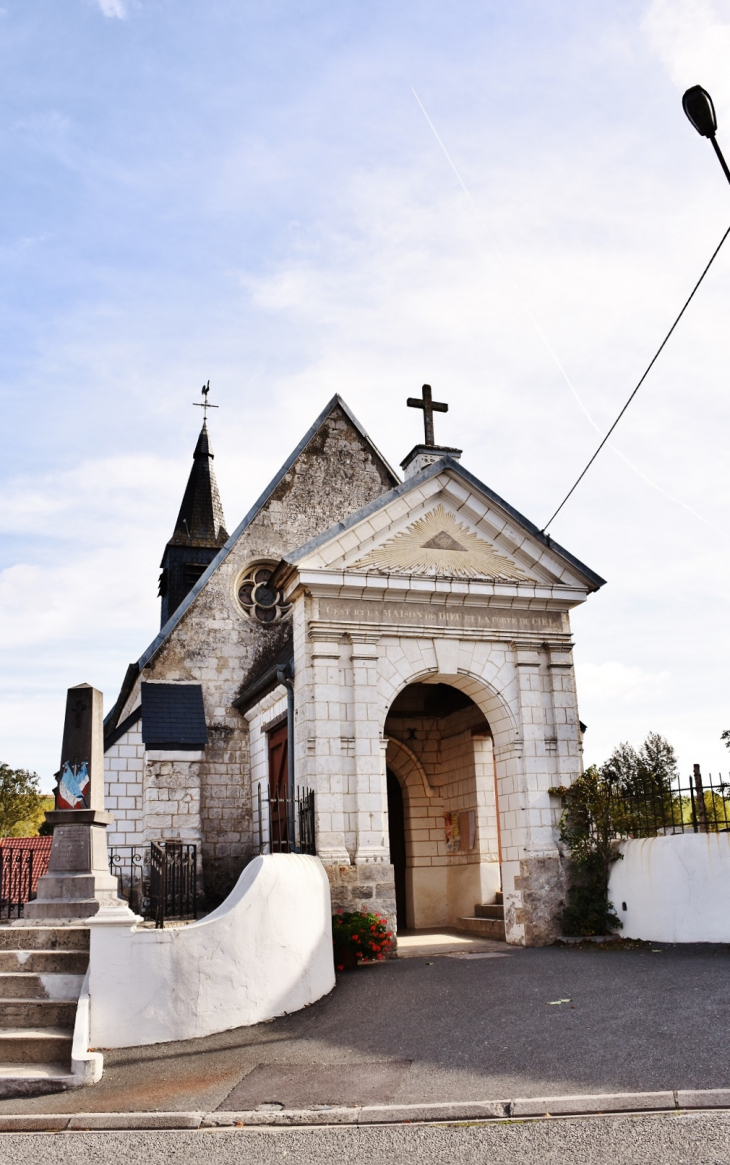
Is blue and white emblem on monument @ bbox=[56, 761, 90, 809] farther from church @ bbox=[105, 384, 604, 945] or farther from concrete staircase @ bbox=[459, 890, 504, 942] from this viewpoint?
concrete staircase @ bbox=[459, 890, 504, 942]

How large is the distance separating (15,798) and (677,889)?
2749 centimetres

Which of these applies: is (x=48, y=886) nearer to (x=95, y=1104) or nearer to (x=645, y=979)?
(x=95, y=1104)

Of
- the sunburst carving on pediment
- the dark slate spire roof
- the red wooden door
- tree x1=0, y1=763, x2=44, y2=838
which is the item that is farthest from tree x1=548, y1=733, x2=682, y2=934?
tree x1=0, y1=763, x2=44, y2=838

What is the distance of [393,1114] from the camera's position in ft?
18.6

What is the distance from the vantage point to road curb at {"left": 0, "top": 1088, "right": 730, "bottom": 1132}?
5.51 m

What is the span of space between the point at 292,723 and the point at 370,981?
3962mm

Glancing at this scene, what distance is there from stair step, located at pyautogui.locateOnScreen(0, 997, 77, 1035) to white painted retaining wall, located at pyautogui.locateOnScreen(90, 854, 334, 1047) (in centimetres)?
23

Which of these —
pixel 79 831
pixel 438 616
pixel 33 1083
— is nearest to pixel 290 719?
pixel 438 616

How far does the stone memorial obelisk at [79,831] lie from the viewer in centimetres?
891

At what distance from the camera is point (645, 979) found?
8.91m

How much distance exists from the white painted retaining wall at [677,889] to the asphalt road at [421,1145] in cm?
604

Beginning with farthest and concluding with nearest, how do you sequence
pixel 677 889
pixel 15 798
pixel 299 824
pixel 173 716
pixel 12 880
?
pixel 15 798
pixel 173 716
pixel 299 824
pixel 677 889
pixel 12 880

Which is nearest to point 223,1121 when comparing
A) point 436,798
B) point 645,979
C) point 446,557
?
point 645,979

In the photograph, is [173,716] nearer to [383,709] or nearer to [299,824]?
[299,824]
